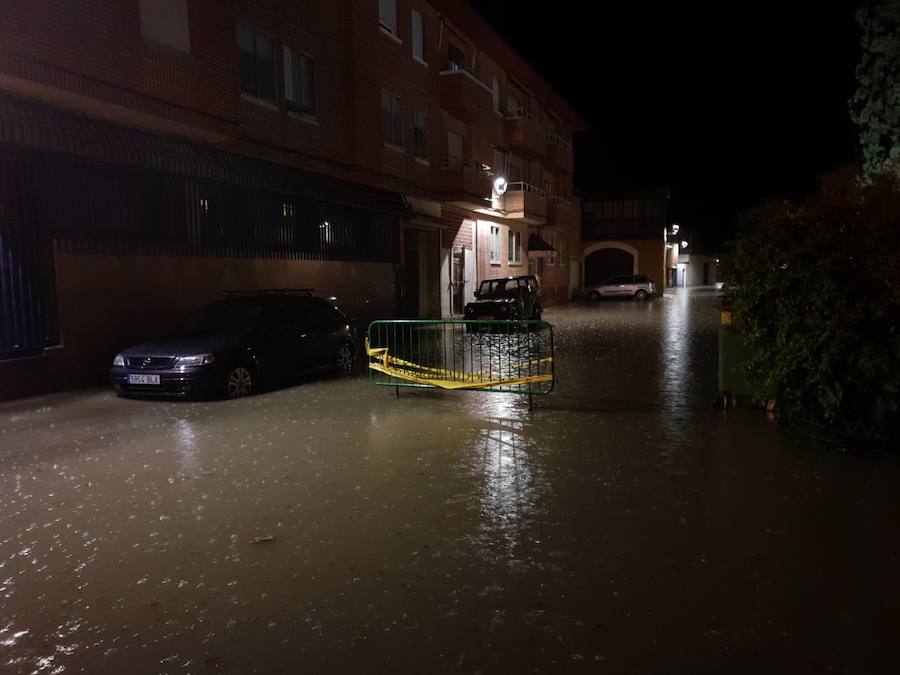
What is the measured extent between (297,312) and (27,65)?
523cm

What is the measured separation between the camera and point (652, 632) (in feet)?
11.2

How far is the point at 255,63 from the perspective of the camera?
15133 mm

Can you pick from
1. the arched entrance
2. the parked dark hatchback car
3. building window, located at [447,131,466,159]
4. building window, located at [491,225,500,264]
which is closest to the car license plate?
the parked dark hatchback car

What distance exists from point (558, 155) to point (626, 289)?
9.95 meters

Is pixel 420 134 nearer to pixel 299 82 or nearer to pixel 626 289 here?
pixel 299 82

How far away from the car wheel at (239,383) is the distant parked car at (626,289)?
34.7 m

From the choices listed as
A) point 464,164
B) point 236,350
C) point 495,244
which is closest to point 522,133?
point 495,244

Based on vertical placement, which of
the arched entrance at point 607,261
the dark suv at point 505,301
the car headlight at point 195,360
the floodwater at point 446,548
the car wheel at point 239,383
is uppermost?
the arched entrance at point 607,261

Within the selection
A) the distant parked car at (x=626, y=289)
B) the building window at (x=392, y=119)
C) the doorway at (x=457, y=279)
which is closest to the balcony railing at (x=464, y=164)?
the building window at (x=392, y=119)

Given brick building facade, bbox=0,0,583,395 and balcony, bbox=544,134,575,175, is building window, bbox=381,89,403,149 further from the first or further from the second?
balcony, bbox=544,134,575,175

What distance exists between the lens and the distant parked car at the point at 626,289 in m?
41.6

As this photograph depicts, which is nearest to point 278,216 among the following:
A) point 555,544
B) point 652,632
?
point 555,544

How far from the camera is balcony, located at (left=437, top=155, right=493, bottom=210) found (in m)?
23.1

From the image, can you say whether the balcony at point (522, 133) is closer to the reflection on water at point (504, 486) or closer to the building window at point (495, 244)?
the building window at point (495, 244)
